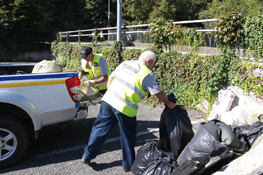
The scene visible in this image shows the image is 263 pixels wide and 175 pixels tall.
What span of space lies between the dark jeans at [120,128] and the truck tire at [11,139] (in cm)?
97

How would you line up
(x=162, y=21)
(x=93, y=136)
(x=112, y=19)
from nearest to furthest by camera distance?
(x=93, y=136)
(x=162, y=21)
(x=112, y=19)

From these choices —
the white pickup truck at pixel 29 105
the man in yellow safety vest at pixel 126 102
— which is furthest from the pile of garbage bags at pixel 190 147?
the white pickup truck at pixel 29 105

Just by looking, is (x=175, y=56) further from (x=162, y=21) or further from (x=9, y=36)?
(x=9, y=36)

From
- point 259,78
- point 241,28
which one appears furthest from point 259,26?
point 259,78

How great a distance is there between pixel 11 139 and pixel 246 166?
3.24m

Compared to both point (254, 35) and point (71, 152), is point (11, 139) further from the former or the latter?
point (254, 35)

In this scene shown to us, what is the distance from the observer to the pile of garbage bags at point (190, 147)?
8.95ft

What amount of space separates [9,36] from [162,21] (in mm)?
22961

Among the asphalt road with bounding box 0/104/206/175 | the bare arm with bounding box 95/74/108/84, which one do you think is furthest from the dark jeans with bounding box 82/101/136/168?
the bare arm with bounding box 95/74/108/84

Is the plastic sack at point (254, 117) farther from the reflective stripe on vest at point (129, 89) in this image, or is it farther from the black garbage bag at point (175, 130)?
the reflective stripe on vest at point (129, 89)

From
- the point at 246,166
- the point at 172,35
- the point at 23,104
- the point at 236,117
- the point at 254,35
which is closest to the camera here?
the point at 246,166

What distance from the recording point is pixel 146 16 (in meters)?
35.6

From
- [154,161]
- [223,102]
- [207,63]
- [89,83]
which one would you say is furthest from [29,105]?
[207,63]

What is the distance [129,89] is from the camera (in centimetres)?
312
